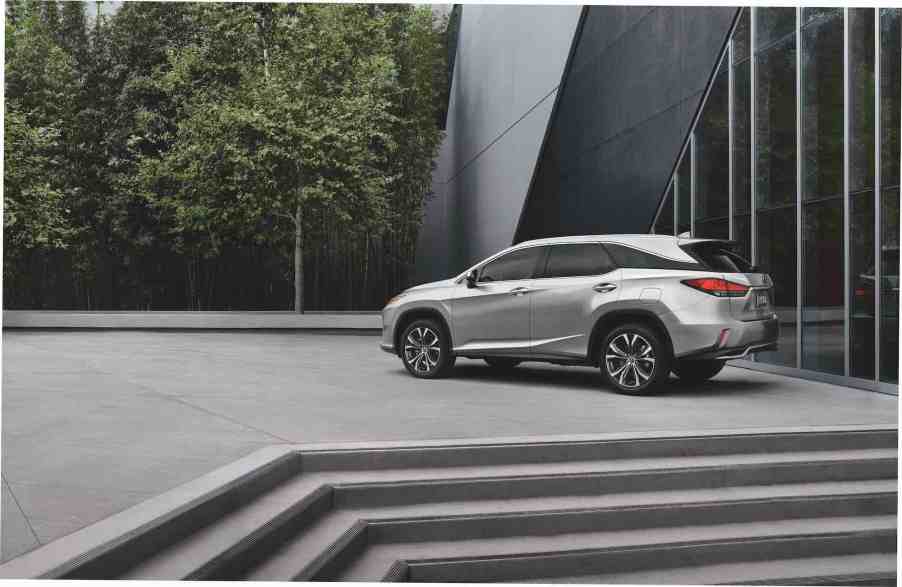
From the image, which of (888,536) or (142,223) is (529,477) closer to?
(888,536)

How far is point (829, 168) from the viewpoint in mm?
10398

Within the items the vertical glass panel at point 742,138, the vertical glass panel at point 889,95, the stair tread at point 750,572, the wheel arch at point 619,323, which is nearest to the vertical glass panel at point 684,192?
the vertical glass panel at point 742,138

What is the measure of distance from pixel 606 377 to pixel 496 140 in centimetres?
1396

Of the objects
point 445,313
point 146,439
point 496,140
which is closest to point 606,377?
point 445,313

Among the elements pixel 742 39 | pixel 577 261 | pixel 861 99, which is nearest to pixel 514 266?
pixel 577 261

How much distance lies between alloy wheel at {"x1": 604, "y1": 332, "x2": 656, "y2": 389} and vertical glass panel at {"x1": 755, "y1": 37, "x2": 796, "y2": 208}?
324cm

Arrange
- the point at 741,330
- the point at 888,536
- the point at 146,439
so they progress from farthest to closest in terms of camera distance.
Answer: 1. the point at 741,330
2. the point at 146,439
3. the point at 888,536

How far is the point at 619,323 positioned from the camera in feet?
32.5

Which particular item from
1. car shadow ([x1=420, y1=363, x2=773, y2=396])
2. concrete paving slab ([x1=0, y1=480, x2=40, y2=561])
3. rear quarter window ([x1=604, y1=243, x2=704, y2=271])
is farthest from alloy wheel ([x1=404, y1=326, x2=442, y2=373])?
concrete paving slab ([x1=0, y1=480, x2=40, y2=561])

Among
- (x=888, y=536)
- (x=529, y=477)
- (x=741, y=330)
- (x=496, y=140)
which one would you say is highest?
(x=496, y=140)

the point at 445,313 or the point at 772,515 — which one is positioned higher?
the point at 445,313

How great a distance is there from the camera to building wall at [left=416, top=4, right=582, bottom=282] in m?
18.7

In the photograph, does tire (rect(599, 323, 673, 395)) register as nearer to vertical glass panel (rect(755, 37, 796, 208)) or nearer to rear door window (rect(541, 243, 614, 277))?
rear door window (rect(541, 243, 614, 277))

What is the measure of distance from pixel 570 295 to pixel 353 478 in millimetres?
4592
